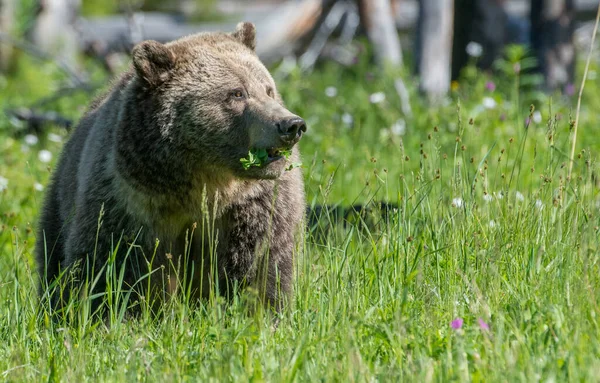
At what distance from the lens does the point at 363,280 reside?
4.07 m

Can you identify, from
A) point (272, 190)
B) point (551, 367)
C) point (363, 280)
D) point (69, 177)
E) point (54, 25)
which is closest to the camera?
point (551, 367)

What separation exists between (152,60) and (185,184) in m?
0.65

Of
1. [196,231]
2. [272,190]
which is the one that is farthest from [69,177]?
[272,190]

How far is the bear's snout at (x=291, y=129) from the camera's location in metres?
4.08

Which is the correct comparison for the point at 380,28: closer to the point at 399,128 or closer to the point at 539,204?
the point at 399,128

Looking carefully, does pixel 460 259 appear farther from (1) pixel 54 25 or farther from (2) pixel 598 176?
(1) pixel 54 25

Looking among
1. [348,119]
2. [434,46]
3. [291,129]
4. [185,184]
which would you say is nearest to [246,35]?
[185,184]

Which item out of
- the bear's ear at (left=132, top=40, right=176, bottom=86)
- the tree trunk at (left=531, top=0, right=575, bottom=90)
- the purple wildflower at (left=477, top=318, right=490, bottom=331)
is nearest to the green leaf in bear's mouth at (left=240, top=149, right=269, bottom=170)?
the bear's ear at (left=132, top=40, right=176, bottom=86)

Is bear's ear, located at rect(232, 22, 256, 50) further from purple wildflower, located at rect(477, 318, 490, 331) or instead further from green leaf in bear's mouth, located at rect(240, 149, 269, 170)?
purple wildflower, located at rect(477, 318, 490, 331)

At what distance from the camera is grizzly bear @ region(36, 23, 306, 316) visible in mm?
4477

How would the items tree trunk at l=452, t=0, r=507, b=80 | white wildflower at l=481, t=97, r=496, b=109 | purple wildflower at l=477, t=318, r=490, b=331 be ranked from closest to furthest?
purple wildflower at l=477, t=318, r=490, b=331, white wildflower at l=481, t=97, r=496, b=109, tree trunk at l=452, t=0, r=507, b=80

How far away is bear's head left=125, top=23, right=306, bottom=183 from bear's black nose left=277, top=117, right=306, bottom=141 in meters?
0.21

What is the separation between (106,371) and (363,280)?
1.21 m

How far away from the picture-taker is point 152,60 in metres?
4.60
